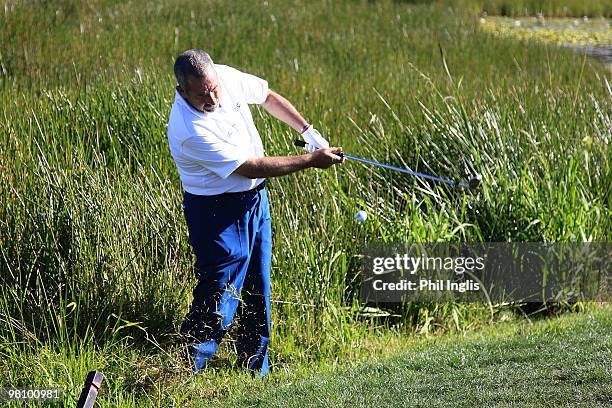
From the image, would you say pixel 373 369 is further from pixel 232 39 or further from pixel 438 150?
pixel 232 39

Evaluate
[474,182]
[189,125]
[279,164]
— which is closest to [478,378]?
[279,164]

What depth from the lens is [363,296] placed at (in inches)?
245

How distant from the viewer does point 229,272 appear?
502cm

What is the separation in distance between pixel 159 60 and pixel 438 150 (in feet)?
13.8

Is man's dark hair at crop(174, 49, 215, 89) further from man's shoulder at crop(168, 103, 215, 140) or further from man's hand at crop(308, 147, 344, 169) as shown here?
man's hand at crop(308, 147, 344, 169)

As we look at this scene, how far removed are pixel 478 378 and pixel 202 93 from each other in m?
1.92

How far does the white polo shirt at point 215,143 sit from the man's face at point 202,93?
24 millimetres

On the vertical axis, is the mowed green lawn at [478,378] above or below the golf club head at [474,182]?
below

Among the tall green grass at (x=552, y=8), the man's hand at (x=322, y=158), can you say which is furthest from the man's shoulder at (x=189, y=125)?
the tall green grass at (x=552, y=8)

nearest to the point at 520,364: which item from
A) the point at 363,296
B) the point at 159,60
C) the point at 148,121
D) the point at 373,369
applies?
the point at 373,369

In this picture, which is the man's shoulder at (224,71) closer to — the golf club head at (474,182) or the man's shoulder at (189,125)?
the man's shoulder at (189,125)

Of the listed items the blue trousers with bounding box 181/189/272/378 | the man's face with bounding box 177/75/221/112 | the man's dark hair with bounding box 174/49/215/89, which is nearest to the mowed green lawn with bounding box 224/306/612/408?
the blue trousers with bounding box 181/189/272/378

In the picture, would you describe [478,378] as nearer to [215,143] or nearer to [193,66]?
[215,143]

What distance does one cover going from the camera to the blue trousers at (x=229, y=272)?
4.95 metres
